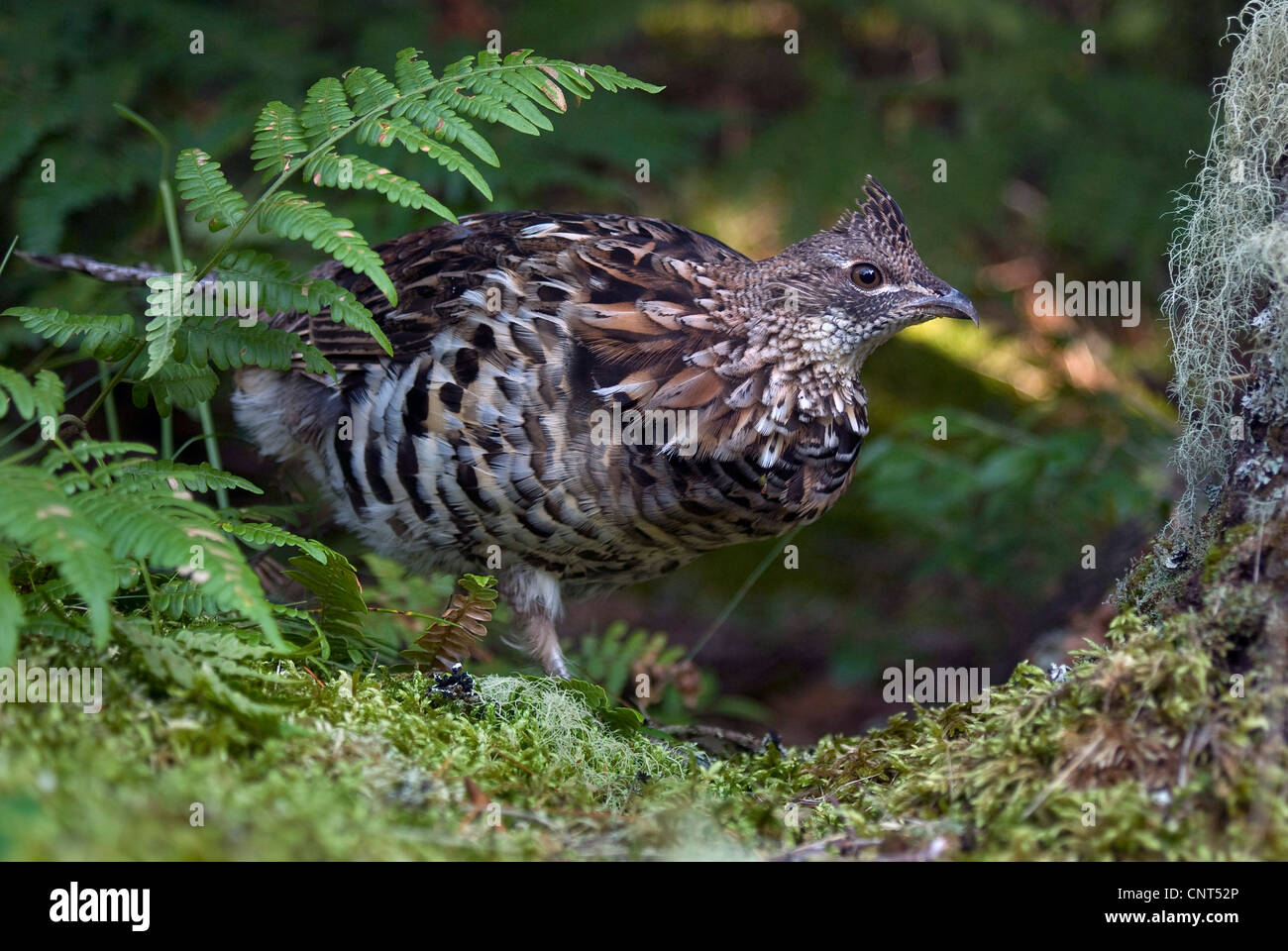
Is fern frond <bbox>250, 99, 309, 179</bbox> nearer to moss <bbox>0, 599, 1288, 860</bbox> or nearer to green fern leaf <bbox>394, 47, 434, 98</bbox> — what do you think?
green fern leaf <bbox>394, 47, 434, 98</bbox>

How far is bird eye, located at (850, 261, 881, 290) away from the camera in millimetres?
3611

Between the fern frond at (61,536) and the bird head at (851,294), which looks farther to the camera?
the bird head at (851,294)

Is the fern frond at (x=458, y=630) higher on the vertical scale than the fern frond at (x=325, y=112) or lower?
lower

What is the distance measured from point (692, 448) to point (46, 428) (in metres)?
1.82

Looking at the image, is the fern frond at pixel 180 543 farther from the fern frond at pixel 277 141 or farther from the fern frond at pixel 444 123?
the fern frond at pixel 444 123

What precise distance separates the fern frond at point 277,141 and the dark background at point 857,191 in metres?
1.26

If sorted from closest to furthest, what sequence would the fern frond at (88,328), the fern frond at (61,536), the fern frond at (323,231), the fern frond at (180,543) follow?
the fern frond at (61,536) < the fern frond at (180,543) < the fern frond at (323,231) < the fern frond at (88,328)

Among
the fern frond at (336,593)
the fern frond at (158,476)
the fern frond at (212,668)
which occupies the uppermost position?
the fern frond at (158,476)

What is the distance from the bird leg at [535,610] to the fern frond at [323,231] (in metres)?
1.60

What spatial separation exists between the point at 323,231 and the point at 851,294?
1768 millimetres

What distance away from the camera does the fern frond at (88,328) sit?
2.65 m

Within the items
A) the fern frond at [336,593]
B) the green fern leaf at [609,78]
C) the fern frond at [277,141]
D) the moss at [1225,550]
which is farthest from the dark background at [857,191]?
the moss at [1225,550]

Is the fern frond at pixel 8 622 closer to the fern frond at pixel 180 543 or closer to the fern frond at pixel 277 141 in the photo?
the fern frond at pixel 180 543

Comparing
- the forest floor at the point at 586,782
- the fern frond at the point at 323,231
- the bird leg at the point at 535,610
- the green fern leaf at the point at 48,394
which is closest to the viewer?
the forest floor at the point at 586,782
